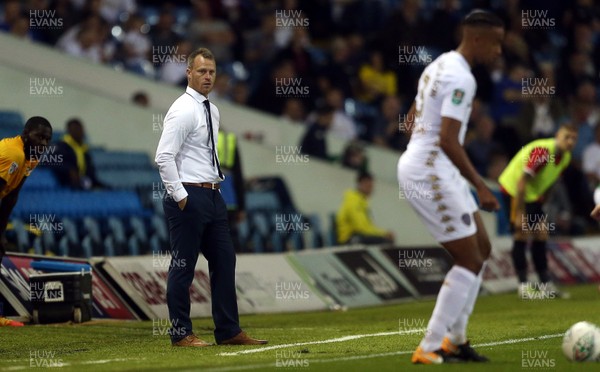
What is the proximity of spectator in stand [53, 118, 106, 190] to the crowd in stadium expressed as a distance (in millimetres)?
3147

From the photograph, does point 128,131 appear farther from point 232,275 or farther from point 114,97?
point 232,275

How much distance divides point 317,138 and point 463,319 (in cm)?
1236

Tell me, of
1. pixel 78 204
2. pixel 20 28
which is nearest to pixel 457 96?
pixel 78 204

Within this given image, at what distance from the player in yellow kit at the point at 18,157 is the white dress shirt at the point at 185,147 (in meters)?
1.84

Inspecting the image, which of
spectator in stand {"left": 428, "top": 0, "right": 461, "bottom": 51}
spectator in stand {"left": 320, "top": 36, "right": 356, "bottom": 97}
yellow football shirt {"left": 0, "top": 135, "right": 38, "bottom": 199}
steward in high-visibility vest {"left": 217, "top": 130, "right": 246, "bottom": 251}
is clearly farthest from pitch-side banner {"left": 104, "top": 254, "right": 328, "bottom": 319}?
spectator in stand {"left": 428, "top": 0, "right": 461, "bottom": 51}

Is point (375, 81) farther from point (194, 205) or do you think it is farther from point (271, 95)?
point (194, 205)

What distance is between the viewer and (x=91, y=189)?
17.0 metres

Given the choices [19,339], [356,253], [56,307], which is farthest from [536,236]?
[19,339]

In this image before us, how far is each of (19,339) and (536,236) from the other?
8.37 metres

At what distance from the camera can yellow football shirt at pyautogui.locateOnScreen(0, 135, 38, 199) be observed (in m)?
11.7

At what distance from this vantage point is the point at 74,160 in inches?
657

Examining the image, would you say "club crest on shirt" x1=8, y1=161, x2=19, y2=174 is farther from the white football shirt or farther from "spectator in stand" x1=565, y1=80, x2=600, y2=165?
"spectator in stand" x1=565, y1=80, x2=600, y2=165

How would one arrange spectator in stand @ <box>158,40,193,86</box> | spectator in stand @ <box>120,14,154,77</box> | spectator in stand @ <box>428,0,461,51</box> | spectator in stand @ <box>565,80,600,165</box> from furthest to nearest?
spectator in stand @ <box>428,0,461,51</box> < spectator in stand @ <box>565,80,600,165</box> < spectator in stand @ <box>120,14,154,77</box> < spectator in stand @ <box>158,40,193,86</box>

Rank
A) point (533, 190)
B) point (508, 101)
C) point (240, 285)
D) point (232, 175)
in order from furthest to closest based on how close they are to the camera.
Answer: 1. point (508, 101)
2. point (533, 190)
3. point (232, 175)
4. point (240, 285)
